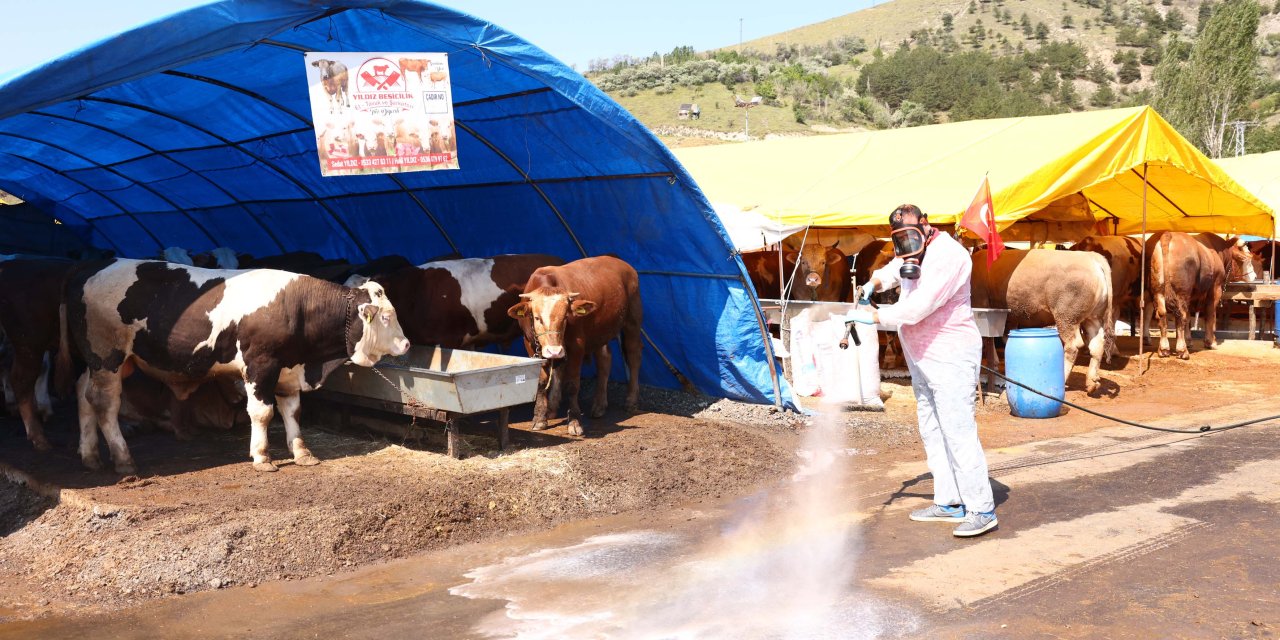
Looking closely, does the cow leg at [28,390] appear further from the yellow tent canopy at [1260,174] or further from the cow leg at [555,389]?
the yellow tent canopy at [1260,174]

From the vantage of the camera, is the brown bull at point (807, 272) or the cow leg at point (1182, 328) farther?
the cow leg at point (1182, 328)

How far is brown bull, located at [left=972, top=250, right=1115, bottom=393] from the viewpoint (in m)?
12.7

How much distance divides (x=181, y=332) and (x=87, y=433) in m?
1.13

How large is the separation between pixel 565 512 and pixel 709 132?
163ft

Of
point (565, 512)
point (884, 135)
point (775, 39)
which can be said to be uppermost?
point (775, 39)

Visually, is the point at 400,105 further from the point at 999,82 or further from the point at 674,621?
the point at 999,82

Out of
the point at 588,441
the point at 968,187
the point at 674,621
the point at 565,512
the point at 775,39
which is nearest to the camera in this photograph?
the point at 674,621

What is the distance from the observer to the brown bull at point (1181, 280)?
15.9 m

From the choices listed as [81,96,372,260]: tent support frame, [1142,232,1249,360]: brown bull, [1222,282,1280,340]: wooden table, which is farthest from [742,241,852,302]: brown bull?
[1222,282,1280,340]: wooden table

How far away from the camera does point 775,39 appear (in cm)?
12731

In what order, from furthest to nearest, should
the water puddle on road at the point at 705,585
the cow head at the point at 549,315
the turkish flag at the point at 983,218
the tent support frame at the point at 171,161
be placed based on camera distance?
1. the tent support frame at the point at 171,161
2. the turkish flag at the point at 983,218
3. the cow head at the point at 549,315
4. the water puddle on road at the point at 705,585

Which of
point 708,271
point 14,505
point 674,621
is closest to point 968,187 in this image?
point 708,271

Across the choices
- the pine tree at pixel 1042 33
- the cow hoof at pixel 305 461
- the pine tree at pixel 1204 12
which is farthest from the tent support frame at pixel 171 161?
the pine tree at pixel 1042 33

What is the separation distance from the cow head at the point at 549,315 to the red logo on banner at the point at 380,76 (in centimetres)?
235
